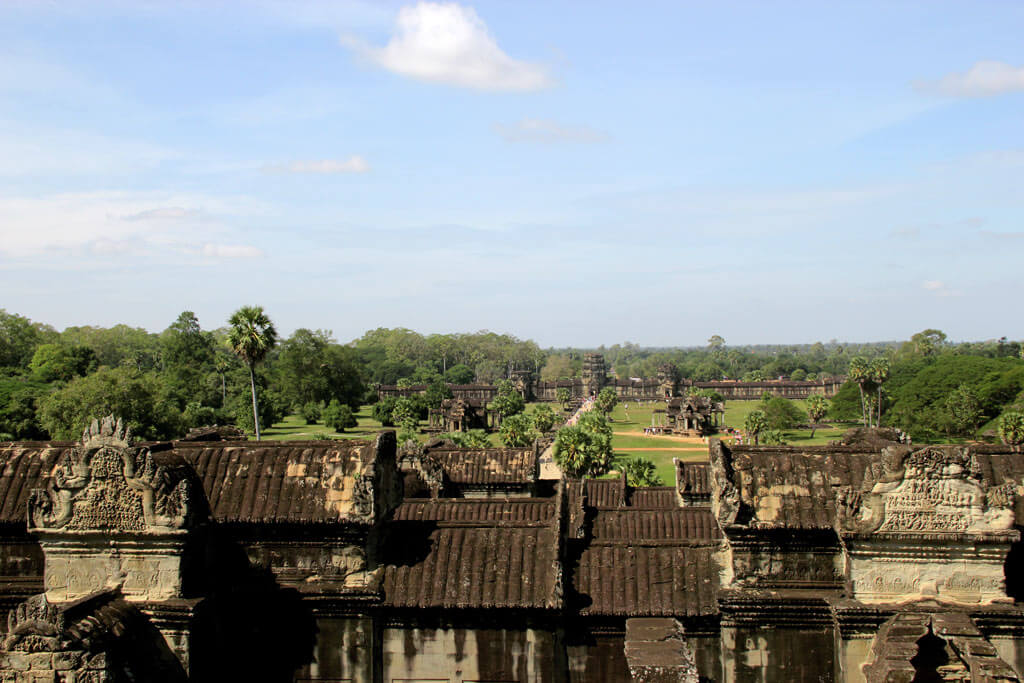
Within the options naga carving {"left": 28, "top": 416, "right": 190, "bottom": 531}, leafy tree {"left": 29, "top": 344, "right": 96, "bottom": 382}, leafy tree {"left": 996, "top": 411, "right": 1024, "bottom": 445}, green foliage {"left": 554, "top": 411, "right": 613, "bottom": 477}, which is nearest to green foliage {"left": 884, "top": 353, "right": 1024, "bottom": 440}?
leafy tree {"left": 996, "top": 411, "right": 1024, "bottom": 445}

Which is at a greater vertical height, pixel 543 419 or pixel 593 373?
pixel 593 373

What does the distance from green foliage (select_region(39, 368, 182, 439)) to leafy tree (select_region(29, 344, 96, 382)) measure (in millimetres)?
27936

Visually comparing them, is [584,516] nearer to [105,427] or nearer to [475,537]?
[475,537]

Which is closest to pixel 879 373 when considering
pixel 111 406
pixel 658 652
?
pixel 111 406

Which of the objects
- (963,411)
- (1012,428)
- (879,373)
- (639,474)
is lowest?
(639,474)

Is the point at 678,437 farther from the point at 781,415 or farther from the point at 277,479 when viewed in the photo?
the point at 277,479

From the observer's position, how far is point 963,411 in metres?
70.9

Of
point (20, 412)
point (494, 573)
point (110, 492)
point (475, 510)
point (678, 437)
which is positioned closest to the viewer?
point (110, 492)

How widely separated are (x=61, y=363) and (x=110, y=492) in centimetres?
8969

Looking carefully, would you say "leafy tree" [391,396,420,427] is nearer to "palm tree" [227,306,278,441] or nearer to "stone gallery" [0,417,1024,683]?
"palm tree" [227,306,278,441]

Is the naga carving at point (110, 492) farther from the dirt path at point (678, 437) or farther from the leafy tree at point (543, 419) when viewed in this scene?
the dirt path at point (678, 437)

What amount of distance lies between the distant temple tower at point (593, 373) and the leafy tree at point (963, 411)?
100500mm

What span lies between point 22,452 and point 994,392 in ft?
277

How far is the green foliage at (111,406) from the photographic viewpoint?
172 ft
